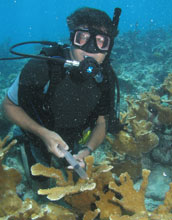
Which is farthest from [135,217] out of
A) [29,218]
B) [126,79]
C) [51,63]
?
[126,79]

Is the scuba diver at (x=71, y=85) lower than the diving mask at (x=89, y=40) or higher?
lower

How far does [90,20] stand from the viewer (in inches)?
109

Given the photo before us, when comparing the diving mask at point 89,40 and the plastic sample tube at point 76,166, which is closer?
the plastic sample tube at point 76,166

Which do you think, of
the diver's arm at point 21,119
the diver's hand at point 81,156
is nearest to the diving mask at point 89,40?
the diver's arm at point 21,119

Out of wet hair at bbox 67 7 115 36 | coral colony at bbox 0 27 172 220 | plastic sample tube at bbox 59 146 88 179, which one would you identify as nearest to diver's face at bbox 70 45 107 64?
wet hair at bbox 67 7 115 36

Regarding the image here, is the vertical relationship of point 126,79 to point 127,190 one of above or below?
above

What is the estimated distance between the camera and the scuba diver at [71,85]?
2.66 metres

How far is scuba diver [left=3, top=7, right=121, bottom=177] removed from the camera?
2660 mm

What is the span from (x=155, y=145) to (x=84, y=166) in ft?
5.63

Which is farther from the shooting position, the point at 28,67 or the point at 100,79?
the point at 100,79

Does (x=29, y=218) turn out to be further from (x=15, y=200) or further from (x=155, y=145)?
(x=155, y=145)

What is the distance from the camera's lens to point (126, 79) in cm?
919

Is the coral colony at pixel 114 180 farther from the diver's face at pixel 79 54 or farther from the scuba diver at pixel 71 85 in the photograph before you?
the diver's face at pixel 79 54

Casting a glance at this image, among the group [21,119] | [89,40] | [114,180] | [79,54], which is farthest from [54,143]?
[89,40]
